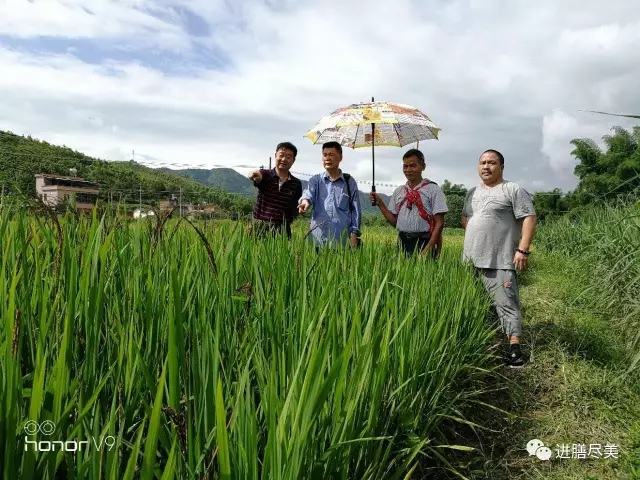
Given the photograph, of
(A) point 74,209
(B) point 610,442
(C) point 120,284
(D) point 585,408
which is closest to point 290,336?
(C) point 120,284

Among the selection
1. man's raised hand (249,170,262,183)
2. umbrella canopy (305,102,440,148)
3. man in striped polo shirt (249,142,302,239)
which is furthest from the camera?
umbrella canopy (305,102,440,148)

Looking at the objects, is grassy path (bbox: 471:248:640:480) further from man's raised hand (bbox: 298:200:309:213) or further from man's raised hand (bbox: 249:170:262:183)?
man's raised hand (bbox: 249:170:262:183)

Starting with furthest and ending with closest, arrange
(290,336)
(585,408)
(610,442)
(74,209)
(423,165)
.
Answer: (423,165) < (585,408) < (610,442) < (74,209) < (290,336)

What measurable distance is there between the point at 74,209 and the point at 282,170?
6.43ft

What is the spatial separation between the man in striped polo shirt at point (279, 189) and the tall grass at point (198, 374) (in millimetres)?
1850

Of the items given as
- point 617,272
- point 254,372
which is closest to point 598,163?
point 617,272

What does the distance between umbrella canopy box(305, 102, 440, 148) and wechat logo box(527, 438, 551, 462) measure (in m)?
2.82

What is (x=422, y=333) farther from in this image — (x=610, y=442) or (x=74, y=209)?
(x=74, y=209)

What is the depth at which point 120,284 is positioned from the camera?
1416 millimetres

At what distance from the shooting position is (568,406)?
2.54 m

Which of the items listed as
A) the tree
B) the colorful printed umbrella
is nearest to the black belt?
the colorful printed umbrella

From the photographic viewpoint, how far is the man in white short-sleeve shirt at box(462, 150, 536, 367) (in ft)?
10.1

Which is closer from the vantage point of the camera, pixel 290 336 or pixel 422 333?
pixel 290 336

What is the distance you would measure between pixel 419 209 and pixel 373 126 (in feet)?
4.05
